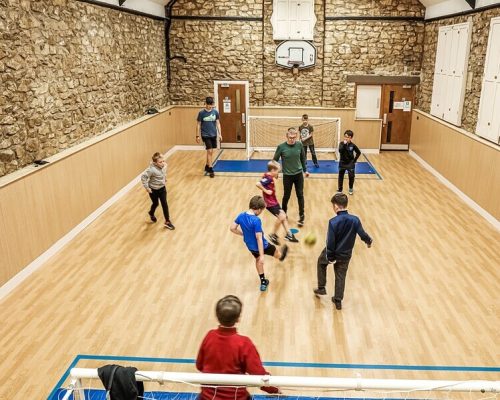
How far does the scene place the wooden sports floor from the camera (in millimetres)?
4520

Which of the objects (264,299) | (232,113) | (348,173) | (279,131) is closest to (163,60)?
(232,113)

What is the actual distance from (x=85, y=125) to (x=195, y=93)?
5.86m

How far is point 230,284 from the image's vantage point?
589 centimetres

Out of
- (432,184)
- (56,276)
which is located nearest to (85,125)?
(56,276)

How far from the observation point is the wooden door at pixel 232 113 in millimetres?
13391

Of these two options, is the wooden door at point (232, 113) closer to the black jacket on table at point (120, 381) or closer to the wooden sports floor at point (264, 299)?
the wooden sports floor at point (264, 299)

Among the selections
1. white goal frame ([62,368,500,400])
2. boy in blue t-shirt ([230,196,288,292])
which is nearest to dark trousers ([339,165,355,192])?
boy in blue t-shirt ([230,196,288,292])

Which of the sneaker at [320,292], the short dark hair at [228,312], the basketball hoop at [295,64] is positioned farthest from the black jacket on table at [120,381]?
the basketball hoop at [295,64]

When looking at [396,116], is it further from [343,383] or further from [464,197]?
[343,383]

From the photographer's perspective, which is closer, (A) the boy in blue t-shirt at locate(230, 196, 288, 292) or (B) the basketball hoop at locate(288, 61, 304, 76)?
(A) the boy in blue t-shirt at locate(230, 196, 288, 292)

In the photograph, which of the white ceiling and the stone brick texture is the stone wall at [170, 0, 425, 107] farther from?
the white ceiling

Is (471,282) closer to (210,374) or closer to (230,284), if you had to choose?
(230,284)

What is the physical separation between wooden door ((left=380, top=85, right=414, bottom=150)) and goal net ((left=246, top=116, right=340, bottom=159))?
5.03 ft

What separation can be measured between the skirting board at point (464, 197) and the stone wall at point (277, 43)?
297cm
